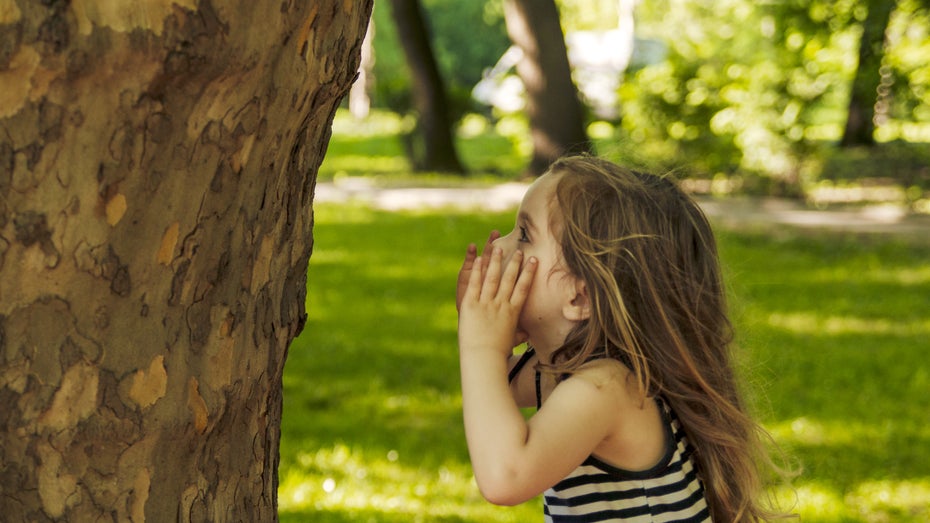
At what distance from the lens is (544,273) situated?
2121 mm

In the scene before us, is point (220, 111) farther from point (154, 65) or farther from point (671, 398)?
point (671, 398)

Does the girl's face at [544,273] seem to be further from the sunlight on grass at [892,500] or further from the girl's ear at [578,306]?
the sunlight on grass at [892,500]

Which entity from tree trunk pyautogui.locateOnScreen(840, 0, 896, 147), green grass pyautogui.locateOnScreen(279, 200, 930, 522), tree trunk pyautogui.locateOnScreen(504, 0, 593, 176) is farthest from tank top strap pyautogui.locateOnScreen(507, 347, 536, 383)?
tree trunk pyautogui.locateOnScreen(504, 0, 593, 176)

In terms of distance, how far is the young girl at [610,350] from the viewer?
2.01 meters

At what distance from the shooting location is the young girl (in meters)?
2.01

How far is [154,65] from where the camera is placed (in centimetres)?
138

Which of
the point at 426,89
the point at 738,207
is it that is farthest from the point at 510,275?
the point at 426,89

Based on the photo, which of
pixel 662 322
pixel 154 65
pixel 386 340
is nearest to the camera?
pixel 154 65

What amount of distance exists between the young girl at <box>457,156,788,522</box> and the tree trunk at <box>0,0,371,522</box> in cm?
44

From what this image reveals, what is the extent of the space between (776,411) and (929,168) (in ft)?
25.9

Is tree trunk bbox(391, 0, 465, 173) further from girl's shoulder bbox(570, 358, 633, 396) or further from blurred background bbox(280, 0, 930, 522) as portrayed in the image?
girl's shoulder bbox(570, 358, 633, 396)

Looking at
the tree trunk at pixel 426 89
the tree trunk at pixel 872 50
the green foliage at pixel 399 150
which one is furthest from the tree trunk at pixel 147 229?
the tree trunk at pixel 426 89

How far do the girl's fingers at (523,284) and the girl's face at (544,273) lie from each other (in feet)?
0.08


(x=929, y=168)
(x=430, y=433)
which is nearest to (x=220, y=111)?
(x=430, y=433)
